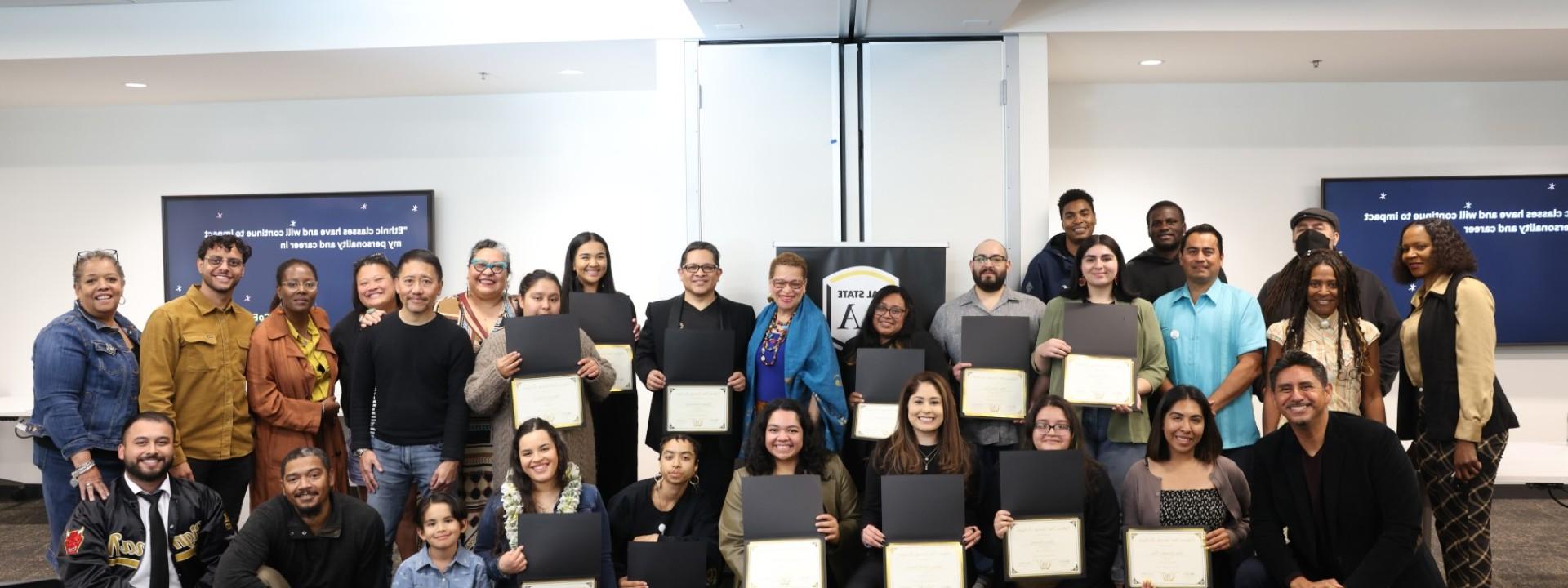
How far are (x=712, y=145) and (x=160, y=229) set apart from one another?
4086mm

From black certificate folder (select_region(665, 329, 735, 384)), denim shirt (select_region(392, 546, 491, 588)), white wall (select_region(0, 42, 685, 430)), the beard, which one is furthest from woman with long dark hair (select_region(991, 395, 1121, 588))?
white wall (select_region(0, 42, 685, 430))

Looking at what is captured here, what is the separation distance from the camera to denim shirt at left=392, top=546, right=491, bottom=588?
Result: 3520 millimetres

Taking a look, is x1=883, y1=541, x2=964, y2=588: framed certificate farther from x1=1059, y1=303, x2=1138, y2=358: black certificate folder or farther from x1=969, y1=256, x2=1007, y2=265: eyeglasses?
x1=969, y1=256, x2=1007, y2=265: eyeglasses

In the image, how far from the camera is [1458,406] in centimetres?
424

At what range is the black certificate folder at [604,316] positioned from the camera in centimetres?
450

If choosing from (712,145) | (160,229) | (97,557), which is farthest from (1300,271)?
(160,229)

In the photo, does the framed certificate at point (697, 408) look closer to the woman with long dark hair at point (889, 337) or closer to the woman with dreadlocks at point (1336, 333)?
the woman with long dark hair at point (889, 337)

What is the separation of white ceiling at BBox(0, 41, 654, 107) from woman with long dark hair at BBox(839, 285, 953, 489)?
2019 mm

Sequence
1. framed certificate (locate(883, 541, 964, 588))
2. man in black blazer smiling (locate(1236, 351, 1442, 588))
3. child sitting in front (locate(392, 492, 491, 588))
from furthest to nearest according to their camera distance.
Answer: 1. framed certificate (locate(883, 541, 964, 588))
2. child sitting in front (locate(392, 492, 491, 588))
3. man in black blazer smiling (locate(1236, 351, 1442, 588))

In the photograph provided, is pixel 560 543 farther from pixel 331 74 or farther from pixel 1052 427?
pixel 331 74

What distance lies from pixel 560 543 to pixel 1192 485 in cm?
211

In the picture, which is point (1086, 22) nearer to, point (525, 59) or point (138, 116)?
point (525, 59)

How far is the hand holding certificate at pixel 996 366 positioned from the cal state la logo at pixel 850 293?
0.84 meters

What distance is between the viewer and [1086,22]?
5438mm
